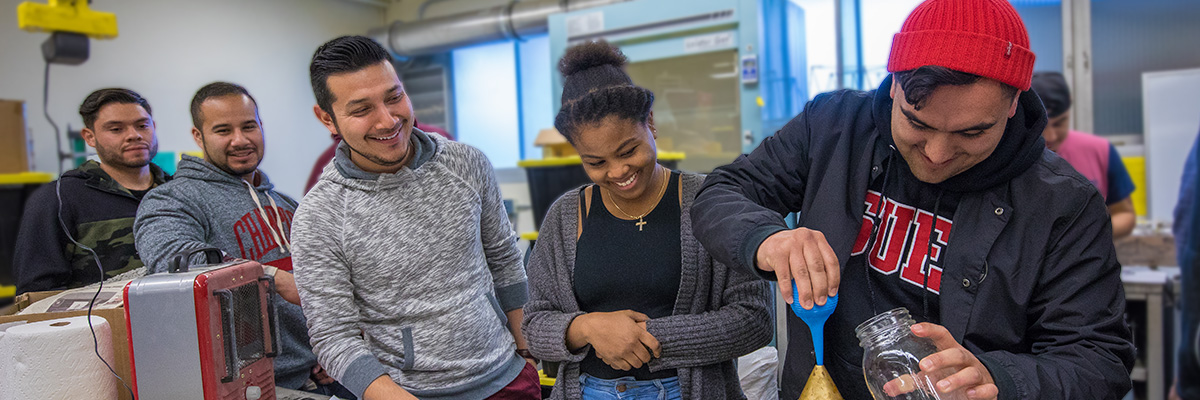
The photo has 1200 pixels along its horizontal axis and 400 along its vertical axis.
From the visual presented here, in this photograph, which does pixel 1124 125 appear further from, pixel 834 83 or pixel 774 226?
pixel 774 226

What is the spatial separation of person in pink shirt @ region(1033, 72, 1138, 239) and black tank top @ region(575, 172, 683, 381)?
2.10m

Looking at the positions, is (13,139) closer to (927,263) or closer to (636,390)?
(636,390)

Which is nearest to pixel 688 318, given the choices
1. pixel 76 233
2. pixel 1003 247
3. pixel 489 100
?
pixel 1003 247

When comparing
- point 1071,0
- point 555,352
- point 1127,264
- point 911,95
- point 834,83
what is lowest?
point 1127,264

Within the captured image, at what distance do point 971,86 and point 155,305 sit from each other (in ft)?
4.41

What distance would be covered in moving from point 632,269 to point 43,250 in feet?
5.78

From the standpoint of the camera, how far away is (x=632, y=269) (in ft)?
4.50

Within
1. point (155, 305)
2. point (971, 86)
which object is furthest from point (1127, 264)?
point (155, 305)

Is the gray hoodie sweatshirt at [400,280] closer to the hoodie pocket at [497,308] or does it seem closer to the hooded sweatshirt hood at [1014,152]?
the hoodie pocket at [497,308]

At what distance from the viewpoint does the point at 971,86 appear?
93cm

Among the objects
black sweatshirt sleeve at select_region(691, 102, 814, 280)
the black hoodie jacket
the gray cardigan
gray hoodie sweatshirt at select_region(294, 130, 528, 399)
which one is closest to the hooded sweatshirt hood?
the black hoodie jacket

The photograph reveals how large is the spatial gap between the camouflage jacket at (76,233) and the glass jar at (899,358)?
6.52 ft

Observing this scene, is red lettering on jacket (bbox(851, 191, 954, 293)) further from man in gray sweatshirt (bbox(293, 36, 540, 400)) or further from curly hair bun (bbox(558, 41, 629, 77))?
man in gray sweatshirt (bbox(293, 36, 540, 400))

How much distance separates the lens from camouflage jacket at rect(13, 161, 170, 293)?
2.04m
